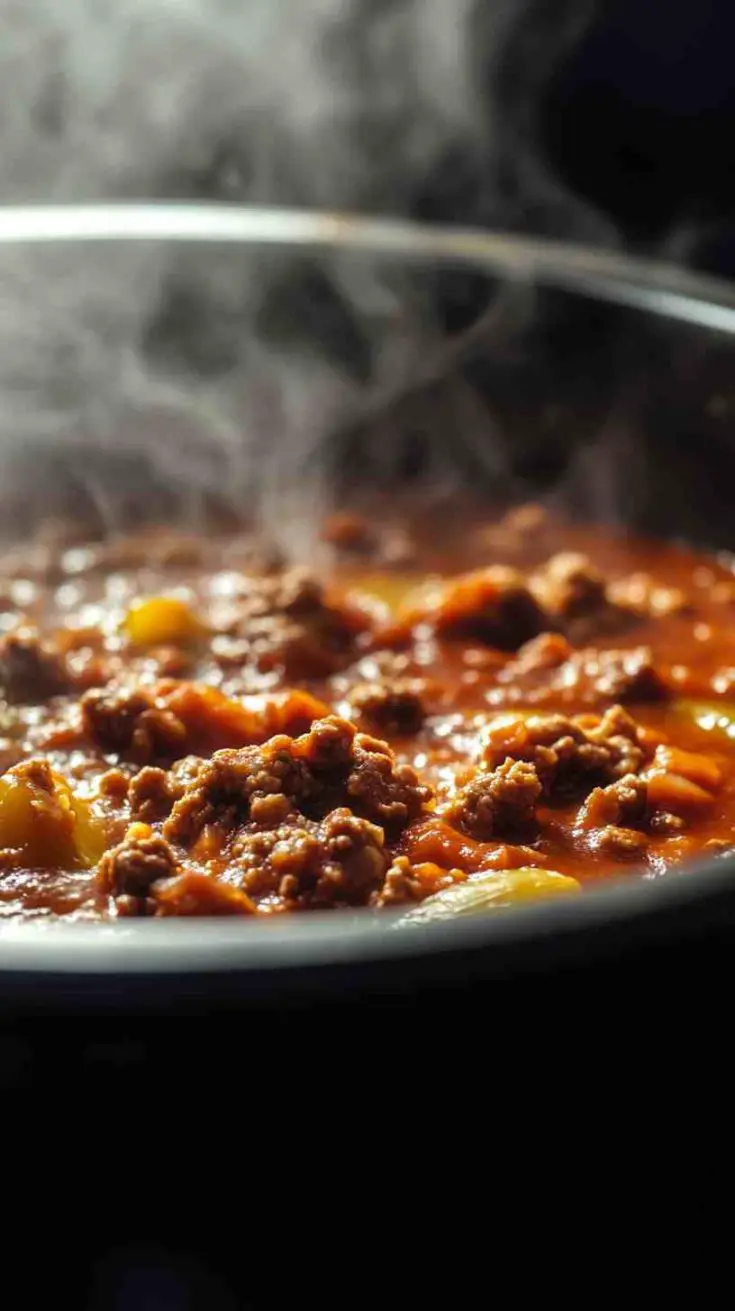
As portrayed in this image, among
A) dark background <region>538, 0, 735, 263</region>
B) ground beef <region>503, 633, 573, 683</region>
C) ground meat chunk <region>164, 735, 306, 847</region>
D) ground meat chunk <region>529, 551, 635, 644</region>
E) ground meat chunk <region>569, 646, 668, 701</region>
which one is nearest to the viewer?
ground meat chunk <region>164, 735, 306, 847</region>

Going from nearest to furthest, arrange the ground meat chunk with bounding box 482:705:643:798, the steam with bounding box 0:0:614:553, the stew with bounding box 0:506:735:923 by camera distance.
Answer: the stew with bounding box 0:506:735:923
the ground meat chunk with bounding box 482:705:643:798
the steam with bounding box 0:0:614:553

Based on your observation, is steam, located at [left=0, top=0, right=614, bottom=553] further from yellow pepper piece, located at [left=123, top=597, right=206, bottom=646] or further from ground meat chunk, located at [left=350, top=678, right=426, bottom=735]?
ground meat chunk, located at [left=350, top=678, right=426, bottom=735]

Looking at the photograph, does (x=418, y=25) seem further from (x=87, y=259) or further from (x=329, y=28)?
(x=87, y=259)

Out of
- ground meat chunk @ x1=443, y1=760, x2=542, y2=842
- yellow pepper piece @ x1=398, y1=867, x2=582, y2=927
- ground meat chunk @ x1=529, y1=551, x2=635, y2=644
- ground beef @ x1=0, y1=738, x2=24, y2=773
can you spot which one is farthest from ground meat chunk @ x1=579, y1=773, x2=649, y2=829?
ground beef @ x1=0, y1=738, x2=24, y2=773

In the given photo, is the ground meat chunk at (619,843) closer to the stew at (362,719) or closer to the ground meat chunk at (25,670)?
the stew at (362,719)

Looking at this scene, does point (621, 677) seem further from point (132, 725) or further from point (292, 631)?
point (132, 725)

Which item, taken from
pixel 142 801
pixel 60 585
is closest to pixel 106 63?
pixel 60 585

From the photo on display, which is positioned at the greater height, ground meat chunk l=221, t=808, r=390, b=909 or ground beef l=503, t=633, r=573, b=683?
ground beef l=503, t=633, r=573, b=683

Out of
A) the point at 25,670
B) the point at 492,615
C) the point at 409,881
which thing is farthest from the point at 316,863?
the point at 492,615
